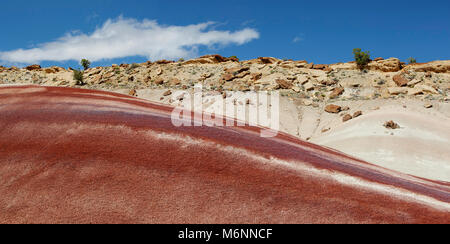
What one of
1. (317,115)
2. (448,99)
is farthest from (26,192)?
(448,99)

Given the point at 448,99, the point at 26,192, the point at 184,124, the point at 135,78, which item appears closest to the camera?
the point at 26,192

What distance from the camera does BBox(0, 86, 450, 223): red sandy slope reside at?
7.55 ft

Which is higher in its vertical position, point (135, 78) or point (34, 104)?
point (135, 78)

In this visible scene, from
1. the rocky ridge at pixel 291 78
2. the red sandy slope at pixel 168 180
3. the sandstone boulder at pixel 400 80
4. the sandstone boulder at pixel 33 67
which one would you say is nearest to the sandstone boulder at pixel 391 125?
the rocky ridge at pixel 291 78

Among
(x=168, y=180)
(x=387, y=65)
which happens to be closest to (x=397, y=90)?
(x=387, y=65)

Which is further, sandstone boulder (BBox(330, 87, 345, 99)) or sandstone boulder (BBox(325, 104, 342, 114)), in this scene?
sandstone boulder (BBox(330, 87, 345, 99))

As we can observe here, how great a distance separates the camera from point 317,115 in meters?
19.2

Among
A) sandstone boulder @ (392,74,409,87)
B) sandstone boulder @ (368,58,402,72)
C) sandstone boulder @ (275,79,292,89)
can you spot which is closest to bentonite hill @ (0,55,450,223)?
sandstone boulder @ (275,79,292,89)

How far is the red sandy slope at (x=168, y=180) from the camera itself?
230 centimetres

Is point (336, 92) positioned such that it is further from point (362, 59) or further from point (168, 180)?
point (168, 180)

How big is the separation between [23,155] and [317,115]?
59.5 ft

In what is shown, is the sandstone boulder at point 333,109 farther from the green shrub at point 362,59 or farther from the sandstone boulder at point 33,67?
the sandstone boulder at point 33,67

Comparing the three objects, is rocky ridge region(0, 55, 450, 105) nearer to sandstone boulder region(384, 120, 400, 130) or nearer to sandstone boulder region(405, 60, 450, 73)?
sandstone boulder region(405, 60, 450, 73)
